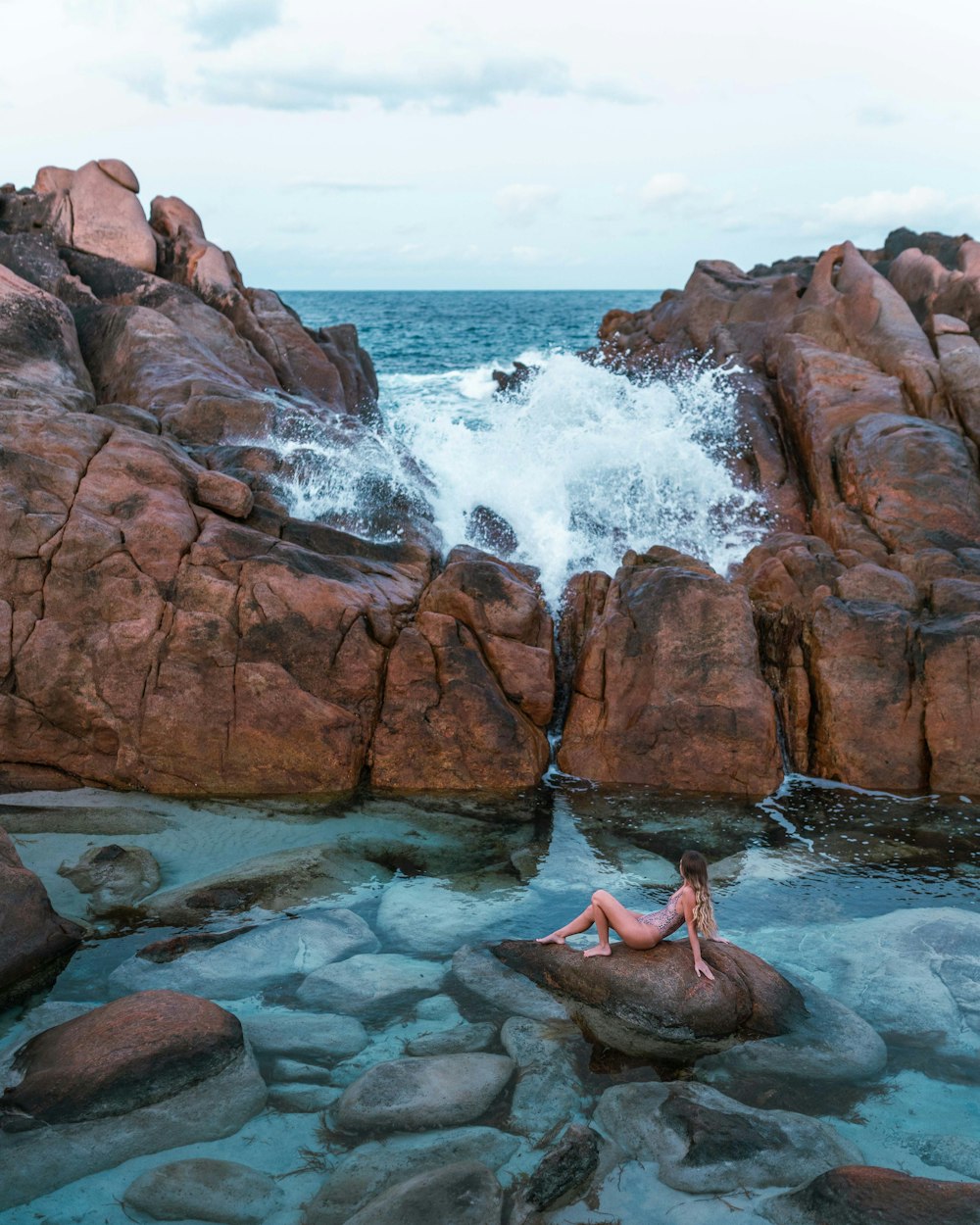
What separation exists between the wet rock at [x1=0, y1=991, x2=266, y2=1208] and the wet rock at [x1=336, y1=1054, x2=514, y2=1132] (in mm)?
531

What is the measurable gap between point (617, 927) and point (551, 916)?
1.09 meters

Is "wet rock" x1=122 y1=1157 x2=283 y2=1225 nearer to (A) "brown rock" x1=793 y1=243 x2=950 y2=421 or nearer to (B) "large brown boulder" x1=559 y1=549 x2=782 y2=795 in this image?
(B) "large brown boulder" x1=559 y1=549 x2=782 y2=795

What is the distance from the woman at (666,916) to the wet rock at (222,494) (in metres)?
5.78

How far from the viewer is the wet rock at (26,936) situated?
6559mm

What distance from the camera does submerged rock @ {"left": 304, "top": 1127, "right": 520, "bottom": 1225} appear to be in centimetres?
482

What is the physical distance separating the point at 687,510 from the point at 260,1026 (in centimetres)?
925

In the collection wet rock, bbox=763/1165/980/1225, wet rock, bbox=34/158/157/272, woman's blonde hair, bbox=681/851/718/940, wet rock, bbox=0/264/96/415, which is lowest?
wet rock, bbox=763/1165/980/1225

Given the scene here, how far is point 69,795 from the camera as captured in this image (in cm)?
945

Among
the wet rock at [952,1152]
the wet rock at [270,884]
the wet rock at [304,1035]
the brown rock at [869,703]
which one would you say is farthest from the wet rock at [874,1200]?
the brown rock at [869,703]

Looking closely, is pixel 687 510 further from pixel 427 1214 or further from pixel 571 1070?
pixel 427 1214

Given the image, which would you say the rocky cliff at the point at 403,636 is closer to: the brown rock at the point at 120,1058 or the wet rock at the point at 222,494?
the wet rock at the point at 222,494

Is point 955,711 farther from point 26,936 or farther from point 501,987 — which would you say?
point 26,936

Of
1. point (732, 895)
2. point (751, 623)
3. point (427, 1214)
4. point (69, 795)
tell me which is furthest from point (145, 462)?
point (427, 1214)

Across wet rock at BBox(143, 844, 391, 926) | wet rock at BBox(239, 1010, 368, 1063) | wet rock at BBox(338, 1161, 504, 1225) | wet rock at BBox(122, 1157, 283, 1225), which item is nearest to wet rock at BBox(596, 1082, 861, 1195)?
wet rock at BBox(338, 1161, 504, 1225)
